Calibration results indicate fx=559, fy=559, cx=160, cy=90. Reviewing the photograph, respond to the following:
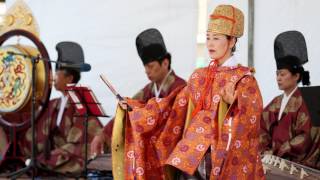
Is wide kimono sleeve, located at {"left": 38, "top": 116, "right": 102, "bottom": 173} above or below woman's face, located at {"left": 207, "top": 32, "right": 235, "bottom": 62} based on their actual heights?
below

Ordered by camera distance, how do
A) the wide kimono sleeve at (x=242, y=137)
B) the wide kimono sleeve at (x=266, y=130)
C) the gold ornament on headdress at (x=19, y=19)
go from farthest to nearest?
1. the gold ornament on headdress at (x=19, y=19)
2. the wide kimono sleeve at (x=266, y=130)
3. the wide kimono sleeve at (x=242, y=137)

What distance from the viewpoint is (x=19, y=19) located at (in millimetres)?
5703

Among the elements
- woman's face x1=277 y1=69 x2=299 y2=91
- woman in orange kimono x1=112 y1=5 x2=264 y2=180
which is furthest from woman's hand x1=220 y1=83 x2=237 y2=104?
woman's face x1=277 y1=69 x2=299 y2=91

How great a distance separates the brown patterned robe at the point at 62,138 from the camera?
5.31 metres

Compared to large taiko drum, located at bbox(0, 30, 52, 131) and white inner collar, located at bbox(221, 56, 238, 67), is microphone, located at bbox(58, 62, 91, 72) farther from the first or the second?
white inner collar, located at bbox(221, 56, 238, 67)

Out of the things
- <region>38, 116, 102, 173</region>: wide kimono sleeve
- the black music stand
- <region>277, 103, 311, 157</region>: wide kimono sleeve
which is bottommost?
<region>38, 116, 102, 173</region>: wide kimono sleeve

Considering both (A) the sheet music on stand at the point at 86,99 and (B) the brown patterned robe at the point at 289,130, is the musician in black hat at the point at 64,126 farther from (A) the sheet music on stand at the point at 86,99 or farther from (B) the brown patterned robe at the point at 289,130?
(B) the brown patterned robe at the point at 289,130

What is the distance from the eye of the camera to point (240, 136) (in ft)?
10.7

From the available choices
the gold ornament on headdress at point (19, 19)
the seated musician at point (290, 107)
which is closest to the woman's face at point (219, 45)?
the seated musician at point (290, 107)

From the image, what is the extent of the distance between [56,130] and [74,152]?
0.32 meters

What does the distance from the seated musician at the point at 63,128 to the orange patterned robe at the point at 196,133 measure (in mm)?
1602

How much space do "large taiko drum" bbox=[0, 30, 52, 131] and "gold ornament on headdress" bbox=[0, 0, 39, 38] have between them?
5cm

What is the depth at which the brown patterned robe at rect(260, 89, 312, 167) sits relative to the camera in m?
4.15

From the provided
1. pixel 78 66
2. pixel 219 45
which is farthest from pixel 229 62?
pixel 78 66
